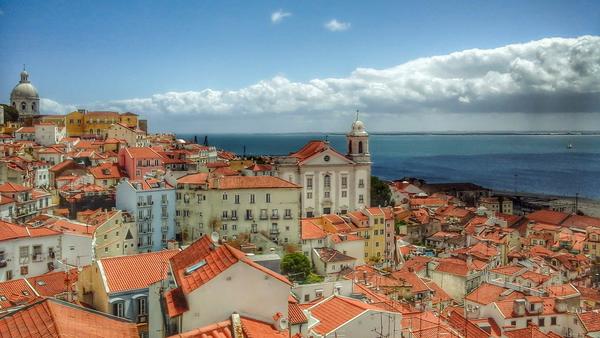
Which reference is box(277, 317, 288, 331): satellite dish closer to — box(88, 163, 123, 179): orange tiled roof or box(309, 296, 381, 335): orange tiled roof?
box(309, 296, 381, 335): orange tiled roof

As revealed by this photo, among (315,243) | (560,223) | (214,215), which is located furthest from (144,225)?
(560,223)

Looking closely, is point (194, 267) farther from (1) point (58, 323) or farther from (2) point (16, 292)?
(2) point (16, 292)

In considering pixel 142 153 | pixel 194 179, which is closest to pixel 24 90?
pixel 142 153

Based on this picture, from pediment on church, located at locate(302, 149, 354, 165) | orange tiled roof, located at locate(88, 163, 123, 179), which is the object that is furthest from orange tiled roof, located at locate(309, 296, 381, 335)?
pediment on church, located at locate(302, 149, 354, 165)

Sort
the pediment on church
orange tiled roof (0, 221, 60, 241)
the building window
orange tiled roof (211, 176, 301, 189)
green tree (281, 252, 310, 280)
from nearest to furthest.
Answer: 1. the building window
2. orange tiled roof (0, 221, 60, 241)
3. green tree (281, 252, 310, 280)
4. orange tiled roof (211, 176, 301, 189)
5. the pediment on church

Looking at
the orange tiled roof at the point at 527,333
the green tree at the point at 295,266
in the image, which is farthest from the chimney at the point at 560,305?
the green tree at the point at 295,266

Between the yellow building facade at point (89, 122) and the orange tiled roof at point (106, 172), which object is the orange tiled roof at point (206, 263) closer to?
the orange tiled roof at point (106, 172)
